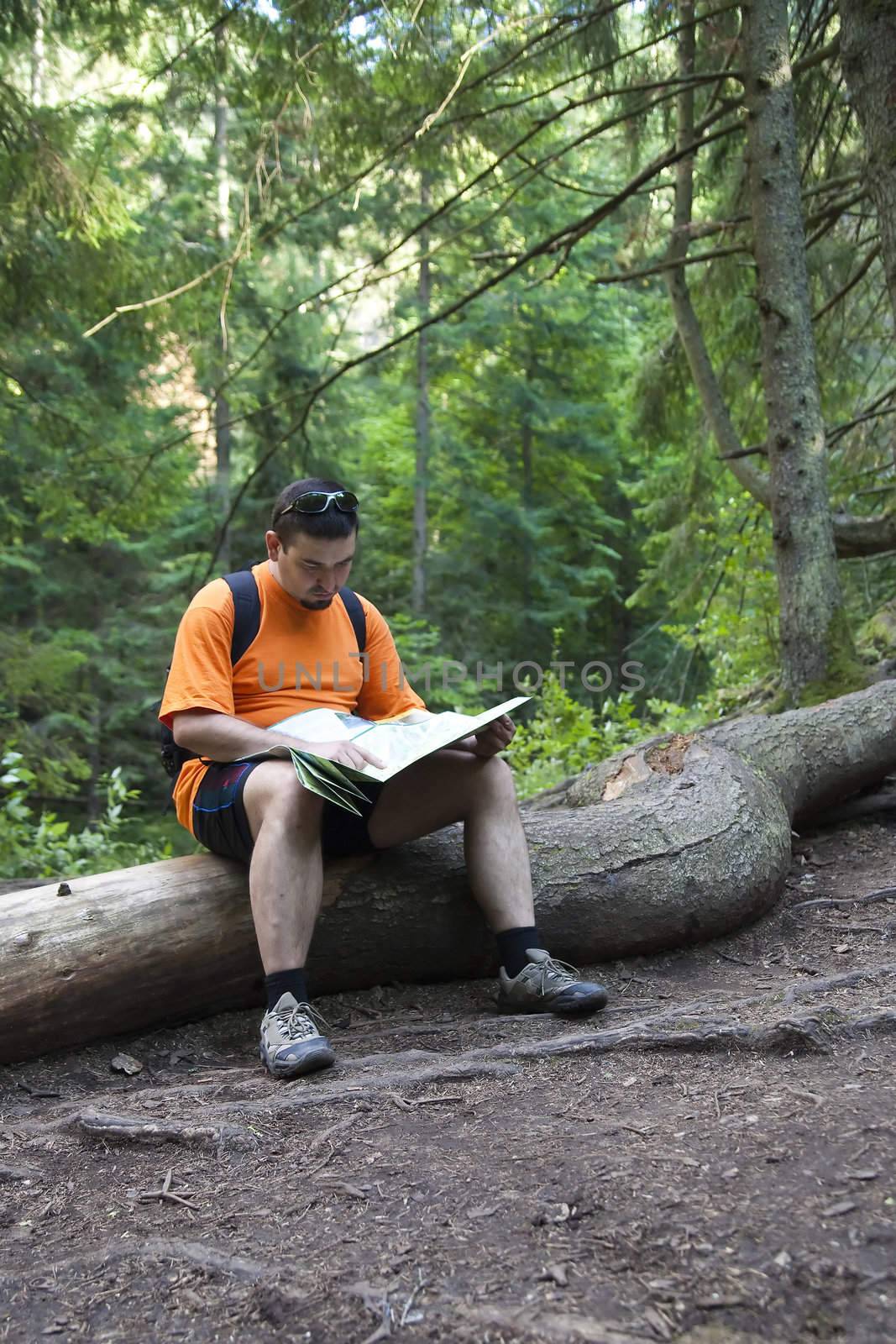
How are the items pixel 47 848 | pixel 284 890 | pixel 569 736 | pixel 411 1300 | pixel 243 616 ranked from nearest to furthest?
pixel 411 1300 < pixel 284 890 < pixel 243 616 < pixel 47 848 < pixel 569 736

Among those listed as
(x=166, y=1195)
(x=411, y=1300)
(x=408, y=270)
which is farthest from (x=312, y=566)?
(x=408, y=270)

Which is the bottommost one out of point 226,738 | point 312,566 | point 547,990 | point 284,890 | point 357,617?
point 547,990

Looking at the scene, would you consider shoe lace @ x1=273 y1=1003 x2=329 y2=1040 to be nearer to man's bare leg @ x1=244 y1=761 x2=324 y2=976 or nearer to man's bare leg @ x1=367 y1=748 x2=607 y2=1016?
man's bare leg @ x1=244 y1=761 x2=324 y2=976

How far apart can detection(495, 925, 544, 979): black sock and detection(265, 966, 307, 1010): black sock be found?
0.67 m

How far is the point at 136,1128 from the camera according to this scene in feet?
8.30

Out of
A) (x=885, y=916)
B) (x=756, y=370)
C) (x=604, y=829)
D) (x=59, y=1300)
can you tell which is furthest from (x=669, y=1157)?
(x=756, y=370)

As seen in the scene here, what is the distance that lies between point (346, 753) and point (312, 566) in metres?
0.67

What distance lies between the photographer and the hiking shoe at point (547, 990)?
3057 mm

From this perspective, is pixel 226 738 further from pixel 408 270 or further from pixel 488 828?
pixel 408 270

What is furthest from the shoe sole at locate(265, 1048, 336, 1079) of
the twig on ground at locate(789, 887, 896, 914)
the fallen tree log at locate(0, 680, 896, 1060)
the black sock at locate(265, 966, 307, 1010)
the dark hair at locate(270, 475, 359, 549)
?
the twig on ground at locate(789, 887, 896, 914)

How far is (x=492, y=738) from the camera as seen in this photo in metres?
3.29

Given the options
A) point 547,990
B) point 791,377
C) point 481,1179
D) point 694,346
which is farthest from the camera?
point 694,346

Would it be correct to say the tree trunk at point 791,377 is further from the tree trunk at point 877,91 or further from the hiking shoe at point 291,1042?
the hiking shoe at point 291,1042

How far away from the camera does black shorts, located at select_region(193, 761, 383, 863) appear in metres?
3.14
